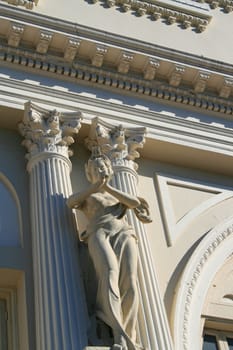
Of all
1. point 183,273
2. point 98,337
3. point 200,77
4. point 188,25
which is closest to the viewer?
point 98,337

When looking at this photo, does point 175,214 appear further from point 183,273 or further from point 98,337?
point 98,337

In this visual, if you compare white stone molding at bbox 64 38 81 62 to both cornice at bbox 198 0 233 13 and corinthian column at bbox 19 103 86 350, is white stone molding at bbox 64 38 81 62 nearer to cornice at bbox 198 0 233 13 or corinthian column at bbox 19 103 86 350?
corinthian column at bbox 19 103 86 350

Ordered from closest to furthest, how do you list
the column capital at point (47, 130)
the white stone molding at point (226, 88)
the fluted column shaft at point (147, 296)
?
the fluted column shaft at point (147, 296) → the column capital at point (47, 130) → the white stone molding at point (226, 88)

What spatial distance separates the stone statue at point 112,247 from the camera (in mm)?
8383

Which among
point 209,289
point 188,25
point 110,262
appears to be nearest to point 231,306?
point 209,289

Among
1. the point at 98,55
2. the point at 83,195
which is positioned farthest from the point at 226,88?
the point at 83,195

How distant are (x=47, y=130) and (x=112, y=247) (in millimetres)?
2334

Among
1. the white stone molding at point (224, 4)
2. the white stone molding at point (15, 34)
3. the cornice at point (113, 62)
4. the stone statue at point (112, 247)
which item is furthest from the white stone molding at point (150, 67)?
the white stone molding at point (224, 4)

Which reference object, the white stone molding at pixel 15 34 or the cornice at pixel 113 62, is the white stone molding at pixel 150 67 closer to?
the cornice at pixel 113 62

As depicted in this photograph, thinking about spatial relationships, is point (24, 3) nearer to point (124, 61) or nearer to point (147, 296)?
point (124, 61)

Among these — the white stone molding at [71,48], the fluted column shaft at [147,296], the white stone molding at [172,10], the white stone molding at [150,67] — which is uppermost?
the white stone molding at [172,10]

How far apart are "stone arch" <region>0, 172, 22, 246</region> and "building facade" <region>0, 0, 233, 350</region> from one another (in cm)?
1

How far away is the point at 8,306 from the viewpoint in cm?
937

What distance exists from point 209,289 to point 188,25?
5.31 metres
